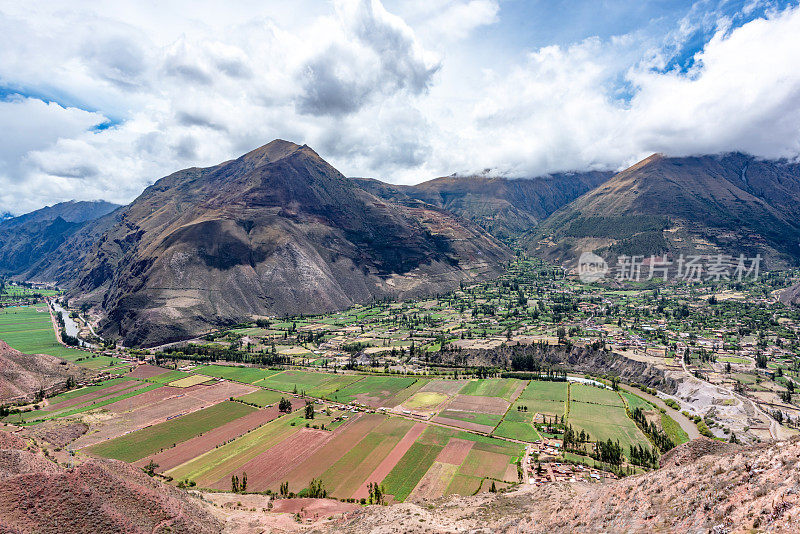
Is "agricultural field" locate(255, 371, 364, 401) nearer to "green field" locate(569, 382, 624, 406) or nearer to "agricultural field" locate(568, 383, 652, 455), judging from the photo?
"agricultural field" locate(568, 383, 652, 455)

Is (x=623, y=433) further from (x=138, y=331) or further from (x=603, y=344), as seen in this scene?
(x=138, y=331)

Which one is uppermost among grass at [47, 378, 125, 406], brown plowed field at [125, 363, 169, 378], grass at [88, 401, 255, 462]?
brown plowed field at [125, 363, 169, 378]

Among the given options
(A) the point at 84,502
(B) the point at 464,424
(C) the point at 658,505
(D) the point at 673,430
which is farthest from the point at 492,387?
(A) the point at 84,502

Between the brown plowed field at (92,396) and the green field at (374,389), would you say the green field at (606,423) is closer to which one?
the green field at (374,389)

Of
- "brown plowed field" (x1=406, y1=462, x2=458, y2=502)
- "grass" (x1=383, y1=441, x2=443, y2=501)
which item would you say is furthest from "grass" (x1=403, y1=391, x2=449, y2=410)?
"brown plowed field" (x1=406, y1=462, x2=458, y2=502)

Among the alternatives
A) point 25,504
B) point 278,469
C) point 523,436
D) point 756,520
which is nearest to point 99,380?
point 278,469
